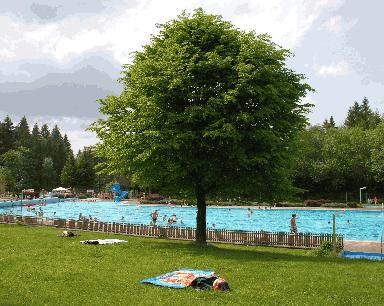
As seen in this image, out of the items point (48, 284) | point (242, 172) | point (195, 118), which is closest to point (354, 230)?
point (242, 172)

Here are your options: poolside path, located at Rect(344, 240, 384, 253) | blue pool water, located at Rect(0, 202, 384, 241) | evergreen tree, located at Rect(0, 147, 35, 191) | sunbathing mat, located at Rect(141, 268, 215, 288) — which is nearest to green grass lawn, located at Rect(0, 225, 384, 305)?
sunbathing mat, located at Rect(141, 268, 215, 288)

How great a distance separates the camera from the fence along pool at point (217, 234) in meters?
29.8

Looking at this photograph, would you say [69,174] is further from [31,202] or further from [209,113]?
[209,113]

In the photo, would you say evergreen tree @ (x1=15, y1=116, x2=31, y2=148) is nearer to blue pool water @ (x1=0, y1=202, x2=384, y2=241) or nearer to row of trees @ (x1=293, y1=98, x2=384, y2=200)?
blue pool water @ (x1=0, y1=202, x2=384, y2=241)

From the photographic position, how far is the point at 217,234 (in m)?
32.7

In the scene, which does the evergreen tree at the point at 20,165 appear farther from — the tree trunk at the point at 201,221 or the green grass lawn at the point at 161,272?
the tree trunk at the point at 201,221

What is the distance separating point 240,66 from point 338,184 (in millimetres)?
66847

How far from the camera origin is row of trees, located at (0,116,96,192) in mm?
118125

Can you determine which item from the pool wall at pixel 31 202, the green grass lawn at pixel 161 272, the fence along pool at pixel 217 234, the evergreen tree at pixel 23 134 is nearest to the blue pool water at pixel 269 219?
the pool wall at pixel 31 202

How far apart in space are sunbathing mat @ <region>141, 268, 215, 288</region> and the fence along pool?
14318 mm

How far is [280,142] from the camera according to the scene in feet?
88.0

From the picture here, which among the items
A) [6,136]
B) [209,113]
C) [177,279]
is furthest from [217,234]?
[6,136]

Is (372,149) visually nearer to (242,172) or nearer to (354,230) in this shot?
(354,230)

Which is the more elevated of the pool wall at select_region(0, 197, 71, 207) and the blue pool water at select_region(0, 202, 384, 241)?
the pool wall at select_region(0, 197, 71, 207)
